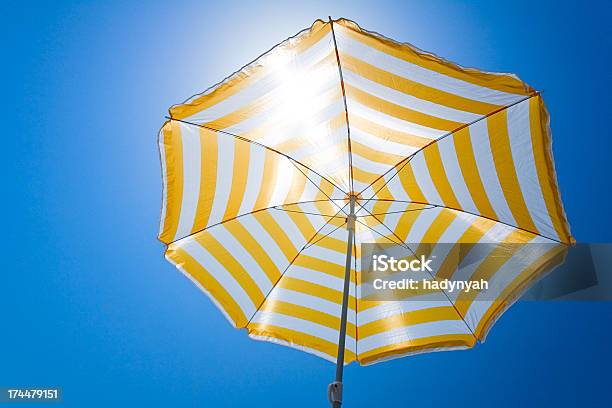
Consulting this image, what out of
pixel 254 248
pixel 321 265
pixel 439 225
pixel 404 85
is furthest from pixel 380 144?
pixel 254 248

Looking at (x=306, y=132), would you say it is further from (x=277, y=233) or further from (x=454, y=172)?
(x=454, y=172)

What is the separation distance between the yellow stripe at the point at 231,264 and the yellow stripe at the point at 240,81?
69 centimetres

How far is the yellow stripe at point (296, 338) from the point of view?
3.34m

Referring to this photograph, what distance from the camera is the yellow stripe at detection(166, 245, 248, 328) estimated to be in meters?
3.22

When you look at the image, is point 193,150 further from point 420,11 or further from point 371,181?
point 420,11

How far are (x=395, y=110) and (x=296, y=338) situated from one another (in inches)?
54.2

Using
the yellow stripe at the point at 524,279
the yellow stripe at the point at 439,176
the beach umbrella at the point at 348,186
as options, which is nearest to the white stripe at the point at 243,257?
the beach umbrella at the point at 348,186

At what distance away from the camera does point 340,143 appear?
3254mm

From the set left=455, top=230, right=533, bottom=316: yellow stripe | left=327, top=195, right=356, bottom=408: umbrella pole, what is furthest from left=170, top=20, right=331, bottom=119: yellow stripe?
left=455, top=230, right=533, bottom=316: yellow stripe

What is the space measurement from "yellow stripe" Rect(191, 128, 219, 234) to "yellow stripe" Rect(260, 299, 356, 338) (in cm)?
60

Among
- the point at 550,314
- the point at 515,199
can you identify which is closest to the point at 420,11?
the point at 550,314

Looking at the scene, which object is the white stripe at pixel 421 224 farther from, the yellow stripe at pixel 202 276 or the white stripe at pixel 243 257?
the yellow stripe at pixel 202 276

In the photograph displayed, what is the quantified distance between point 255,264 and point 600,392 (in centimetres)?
448

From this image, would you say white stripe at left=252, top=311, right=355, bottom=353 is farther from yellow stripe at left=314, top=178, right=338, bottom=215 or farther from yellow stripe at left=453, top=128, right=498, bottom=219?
yellow stripe at left=453, top=128, right=498, bottom=219
